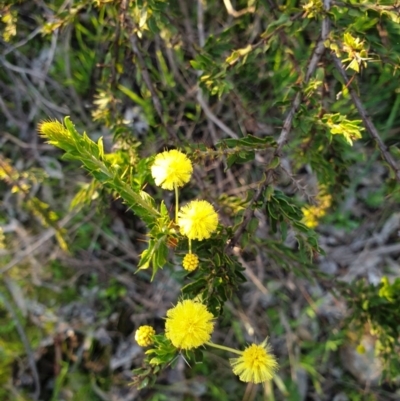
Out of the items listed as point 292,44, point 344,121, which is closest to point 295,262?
point 344,121

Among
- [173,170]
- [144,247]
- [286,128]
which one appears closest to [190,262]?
[173,170]

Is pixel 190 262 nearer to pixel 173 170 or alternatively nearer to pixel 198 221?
pixel 198 221

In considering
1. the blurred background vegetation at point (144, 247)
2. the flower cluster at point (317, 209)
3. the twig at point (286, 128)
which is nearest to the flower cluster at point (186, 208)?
the twig at point (286, 128)

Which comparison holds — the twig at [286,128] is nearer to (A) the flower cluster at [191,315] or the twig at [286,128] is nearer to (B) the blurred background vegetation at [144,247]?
(A) the flower cluster at [191,315]

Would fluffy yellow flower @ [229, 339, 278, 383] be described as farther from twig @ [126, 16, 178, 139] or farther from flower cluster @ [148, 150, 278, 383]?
twig @ [126, 16, 178, 139]

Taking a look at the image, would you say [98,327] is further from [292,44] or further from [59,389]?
[292,44]

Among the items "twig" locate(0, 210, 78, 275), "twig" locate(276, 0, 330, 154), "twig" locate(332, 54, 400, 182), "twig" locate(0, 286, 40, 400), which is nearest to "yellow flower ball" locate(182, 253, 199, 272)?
"twig" locate(276, 0, 330, 154)
